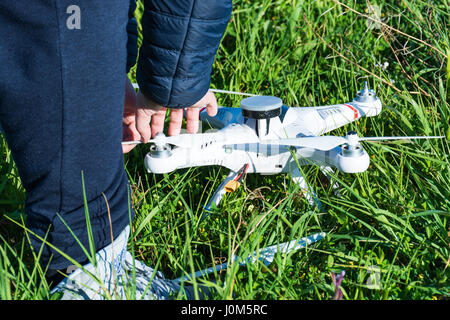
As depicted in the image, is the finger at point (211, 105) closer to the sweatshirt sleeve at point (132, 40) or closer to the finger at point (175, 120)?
the finger at point (175, 120)

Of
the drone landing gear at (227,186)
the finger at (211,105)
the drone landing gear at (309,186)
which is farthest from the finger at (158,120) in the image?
the drone landing gear at (309,186)

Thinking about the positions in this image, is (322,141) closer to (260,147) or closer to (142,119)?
(260,147)

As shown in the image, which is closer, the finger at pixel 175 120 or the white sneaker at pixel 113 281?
the white sneaker at pixel 113 281

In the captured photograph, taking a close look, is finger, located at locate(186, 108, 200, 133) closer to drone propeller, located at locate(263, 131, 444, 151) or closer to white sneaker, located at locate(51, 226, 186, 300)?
drone propeller, located at locate(263, 131, 444, 151)

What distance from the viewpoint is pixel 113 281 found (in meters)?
1.25

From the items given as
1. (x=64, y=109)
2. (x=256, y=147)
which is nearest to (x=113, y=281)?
(x=64, y=109)

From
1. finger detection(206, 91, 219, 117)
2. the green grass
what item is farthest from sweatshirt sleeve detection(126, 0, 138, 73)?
the green grass

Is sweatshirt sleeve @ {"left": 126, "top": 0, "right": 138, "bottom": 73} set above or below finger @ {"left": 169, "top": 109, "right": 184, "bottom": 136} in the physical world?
above

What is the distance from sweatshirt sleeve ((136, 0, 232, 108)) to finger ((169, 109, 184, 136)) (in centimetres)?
11

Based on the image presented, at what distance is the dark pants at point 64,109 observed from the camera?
1040 millimetres

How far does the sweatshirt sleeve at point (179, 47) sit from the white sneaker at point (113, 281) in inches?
13.2

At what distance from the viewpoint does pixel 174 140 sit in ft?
4.86

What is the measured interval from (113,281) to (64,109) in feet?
1.31

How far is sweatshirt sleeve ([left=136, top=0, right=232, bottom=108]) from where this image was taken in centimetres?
119
